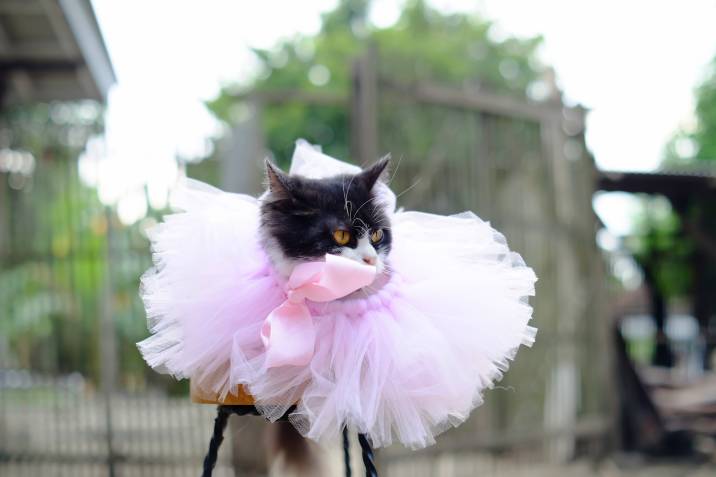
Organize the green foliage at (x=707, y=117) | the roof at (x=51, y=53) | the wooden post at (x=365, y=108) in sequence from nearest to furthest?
the wooden post at (x=365, y=108)
the roof at (x=51, y=53)
the green foliage at (x=707, y=117)

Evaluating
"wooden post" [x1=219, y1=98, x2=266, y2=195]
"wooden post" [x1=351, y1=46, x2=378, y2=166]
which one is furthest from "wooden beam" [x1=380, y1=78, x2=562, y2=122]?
"wooden post" [x1=219, y1=98, x2=266, y2=195]

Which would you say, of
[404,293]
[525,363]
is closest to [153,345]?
[404,293]

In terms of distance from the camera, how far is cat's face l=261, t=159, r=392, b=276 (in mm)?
1641

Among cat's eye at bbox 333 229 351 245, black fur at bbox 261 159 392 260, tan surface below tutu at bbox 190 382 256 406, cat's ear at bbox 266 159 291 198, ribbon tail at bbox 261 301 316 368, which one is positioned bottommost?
tan surface below tutu at bbox 190 382 256 406

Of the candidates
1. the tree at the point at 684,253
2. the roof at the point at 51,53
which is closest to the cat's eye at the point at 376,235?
the roof at the point at 51,53

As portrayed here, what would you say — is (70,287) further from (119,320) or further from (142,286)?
(142,286)

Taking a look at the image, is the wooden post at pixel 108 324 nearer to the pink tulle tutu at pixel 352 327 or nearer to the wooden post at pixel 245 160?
the wooden post at pixel 245 160

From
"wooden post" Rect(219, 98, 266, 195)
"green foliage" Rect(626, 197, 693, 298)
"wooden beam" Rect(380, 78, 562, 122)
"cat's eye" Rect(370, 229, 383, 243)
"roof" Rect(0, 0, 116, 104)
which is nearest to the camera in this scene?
"cat's eye" Rect(370, 229, 383, 243)

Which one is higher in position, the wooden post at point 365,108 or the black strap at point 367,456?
the wooden post at point 365,108

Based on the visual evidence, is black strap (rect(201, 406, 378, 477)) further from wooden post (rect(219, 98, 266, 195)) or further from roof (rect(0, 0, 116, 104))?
roof (rect(0, 0, 116, 104))

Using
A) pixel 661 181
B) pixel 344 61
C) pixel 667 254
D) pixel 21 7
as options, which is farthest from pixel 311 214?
pixel 344 61

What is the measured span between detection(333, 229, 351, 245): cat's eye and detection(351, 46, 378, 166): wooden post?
2.49m

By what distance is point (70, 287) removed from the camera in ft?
16.6

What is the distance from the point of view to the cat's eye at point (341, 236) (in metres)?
1.64
